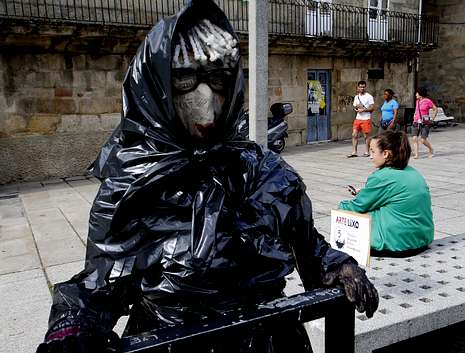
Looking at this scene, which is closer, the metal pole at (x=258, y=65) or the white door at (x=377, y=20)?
the metal pole at (x=258, y=65)

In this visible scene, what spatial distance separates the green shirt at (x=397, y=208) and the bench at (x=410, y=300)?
0.15m

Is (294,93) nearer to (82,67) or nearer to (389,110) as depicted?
(389,110)

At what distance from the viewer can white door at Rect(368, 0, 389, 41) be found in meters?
15.9

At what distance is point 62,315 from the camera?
111 centimetres

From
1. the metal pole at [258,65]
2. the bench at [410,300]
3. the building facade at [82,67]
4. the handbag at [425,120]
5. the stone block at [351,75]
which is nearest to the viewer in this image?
the bench at [410,300]

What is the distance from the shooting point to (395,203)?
403cm

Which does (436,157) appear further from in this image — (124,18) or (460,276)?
(460,276)

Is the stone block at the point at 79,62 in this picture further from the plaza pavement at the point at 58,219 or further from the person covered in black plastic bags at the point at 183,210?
the person covered in black plastic bags at the point at 183,210

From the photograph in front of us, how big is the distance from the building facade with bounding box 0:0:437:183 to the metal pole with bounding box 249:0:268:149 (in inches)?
212

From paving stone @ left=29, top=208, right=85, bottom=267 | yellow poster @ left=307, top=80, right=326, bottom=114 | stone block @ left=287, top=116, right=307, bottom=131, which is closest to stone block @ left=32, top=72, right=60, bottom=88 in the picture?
paving stone @ left=29, top=208, right=85, bottom=267

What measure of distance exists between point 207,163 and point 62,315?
53 cm

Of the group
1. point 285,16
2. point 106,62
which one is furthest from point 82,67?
point 285,16

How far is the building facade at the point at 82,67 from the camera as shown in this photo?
9.88 metres

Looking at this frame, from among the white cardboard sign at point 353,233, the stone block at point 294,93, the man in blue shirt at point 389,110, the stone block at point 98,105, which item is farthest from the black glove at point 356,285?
the stone block at point 294,93
